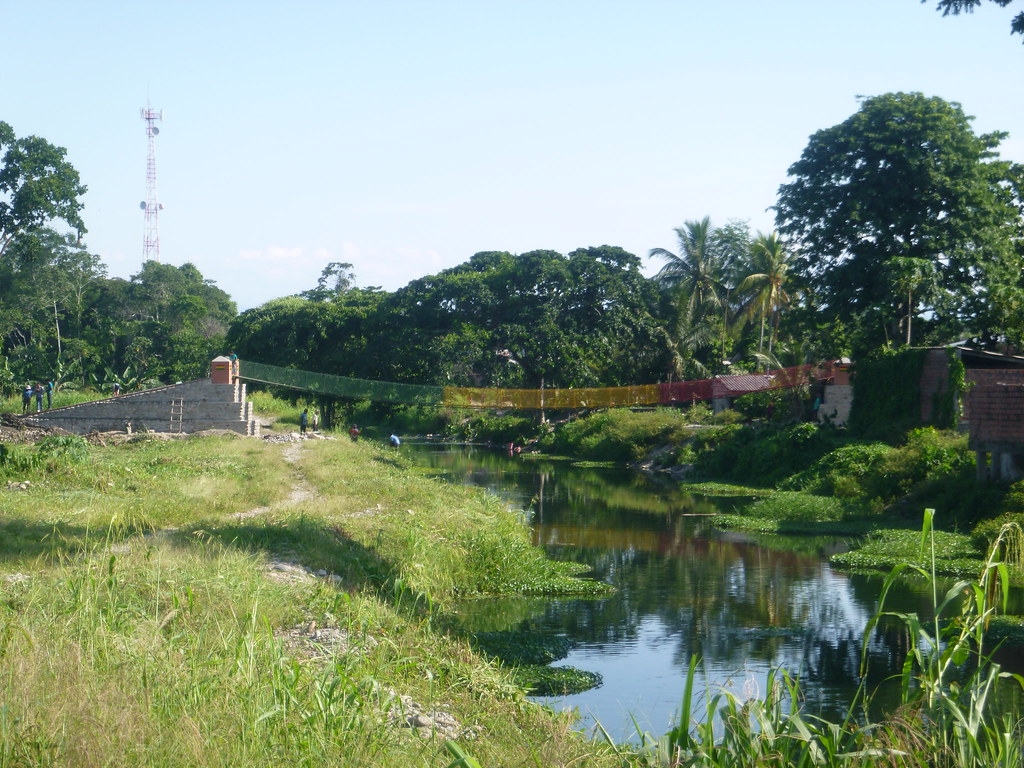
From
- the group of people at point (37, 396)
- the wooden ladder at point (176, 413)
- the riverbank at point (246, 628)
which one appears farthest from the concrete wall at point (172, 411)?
the riverbank at point (246, 628)

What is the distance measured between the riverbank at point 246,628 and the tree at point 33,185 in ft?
60.0

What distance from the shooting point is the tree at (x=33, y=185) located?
105 ft

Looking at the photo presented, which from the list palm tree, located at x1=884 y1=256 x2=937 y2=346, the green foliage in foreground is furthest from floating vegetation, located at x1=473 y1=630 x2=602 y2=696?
palm tree, located at x1=884 y1=256 x2=937 y2=346

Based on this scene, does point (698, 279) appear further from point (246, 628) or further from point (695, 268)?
point (246, 628)

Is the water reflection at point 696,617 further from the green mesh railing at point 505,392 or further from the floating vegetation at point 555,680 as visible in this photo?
the green mesh railing at point 505,392

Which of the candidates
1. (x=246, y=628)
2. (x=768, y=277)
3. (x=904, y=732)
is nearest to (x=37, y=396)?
(x=768, y=277)

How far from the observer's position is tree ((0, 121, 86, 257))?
3212 cm

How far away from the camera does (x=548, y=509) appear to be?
22.7m

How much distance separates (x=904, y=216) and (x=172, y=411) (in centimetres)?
1944

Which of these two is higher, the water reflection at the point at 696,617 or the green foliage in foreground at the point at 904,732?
the green foliage in foreground at the point at 904,732

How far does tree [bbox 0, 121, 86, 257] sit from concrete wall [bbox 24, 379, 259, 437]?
7653mm

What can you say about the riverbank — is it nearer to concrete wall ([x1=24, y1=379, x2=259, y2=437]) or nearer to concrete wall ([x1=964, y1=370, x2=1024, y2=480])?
concrete wall ([x1=964, y1=370, x2=1024, y2=480])

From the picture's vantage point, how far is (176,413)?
28.3 metres

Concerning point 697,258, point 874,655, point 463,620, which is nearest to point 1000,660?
point 874,655
